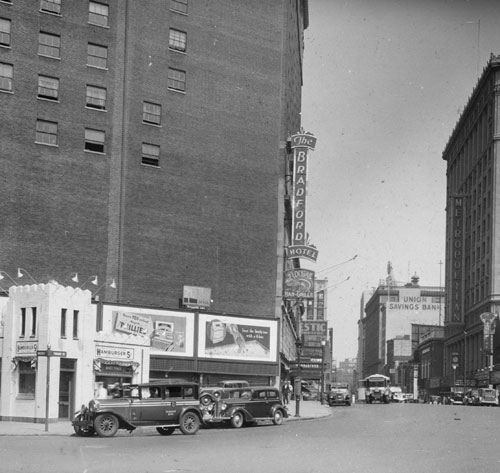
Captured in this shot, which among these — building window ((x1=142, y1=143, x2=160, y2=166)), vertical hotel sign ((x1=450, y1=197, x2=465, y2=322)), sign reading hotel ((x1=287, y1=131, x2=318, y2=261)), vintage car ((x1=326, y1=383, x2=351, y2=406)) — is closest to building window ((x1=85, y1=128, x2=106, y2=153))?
building window ((x1=142, y1=143, x2=160, y2=166))

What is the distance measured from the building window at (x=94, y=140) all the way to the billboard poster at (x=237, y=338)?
13.9 m

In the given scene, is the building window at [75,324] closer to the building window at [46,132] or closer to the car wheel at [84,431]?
the car wheel at [84,431]

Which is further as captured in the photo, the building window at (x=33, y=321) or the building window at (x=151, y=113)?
the building window at (x=151, y=113)

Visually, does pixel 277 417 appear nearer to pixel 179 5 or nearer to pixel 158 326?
pixel 158 326

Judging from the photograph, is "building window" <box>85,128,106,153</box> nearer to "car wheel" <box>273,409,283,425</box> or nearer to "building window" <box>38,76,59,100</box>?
"building window" <box>38,76,59,100</box>

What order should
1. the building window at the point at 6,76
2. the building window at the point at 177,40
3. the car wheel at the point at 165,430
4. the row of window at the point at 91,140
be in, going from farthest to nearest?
the building window at the point at 177,40 → the row of window at the point at 91,140 → the building window at the point at 6,76 → the car wheel at the point at 165,430

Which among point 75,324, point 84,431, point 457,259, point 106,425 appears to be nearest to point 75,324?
point 75,324

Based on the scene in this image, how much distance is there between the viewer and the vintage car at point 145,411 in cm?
3347

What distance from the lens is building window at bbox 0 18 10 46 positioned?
6112cm

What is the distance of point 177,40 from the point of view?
68.8 metres

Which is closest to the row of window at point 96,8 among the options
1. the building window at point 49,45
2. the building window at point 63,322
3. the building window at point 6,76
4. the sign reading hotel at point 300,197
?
the building window at point 49,45

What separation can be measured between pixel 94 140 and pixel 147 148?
13.6 ft

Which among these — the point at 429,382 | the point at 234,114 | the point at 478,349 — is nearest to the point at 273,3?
the point at 234,114

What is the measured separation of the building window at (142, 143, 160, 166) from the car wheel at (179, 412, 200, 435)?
1319 inches
